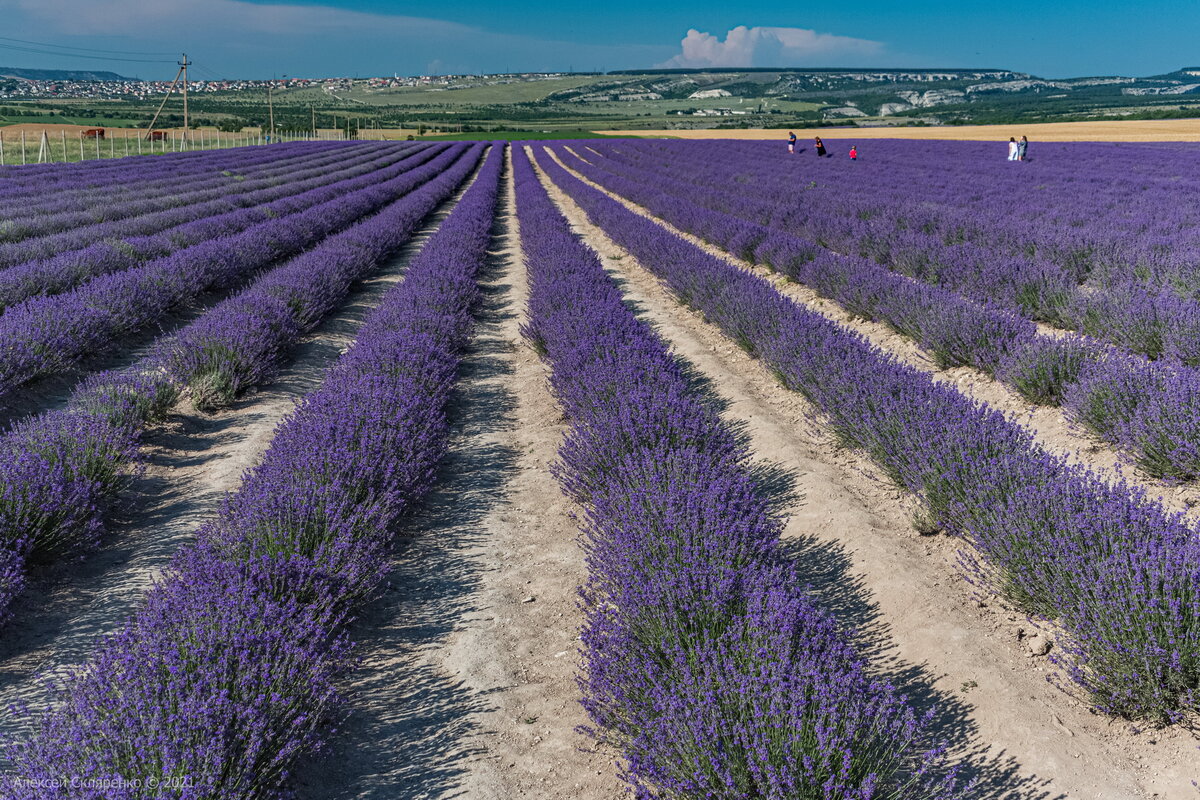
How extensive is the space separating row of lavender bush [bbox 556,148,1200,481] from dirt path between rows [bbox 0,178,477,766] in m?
4.62

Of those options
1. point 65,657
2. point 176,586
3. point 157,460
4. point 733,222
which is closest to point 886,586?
point 176,586

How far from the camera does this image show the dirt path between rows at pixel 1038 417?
3.43 meters

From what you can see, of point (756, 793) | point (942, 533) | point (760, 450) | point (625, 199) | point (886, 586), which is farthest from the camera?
point (625, 199)

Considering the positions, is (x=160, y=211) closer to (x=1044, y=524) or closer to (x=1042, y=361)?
(x=1042, y=361)

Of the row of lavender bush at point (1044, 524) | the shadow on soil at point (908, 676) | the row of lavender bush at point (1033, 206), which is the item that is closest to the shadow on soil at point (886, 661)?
the shadow on soil at point (908, 676)

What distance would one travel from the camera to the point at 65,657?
8.09 ft

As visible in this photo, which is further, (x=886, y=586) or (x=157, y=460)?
(x=157, y=460)

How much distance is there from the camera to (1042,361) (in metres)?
4.67

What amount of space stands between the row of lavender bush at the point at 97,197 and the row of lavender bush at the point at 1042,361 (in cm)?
1012

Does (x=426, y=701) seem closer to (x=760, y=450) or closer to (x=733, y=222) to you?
(x=760, y=450)

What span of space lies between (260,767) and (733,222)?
1072cm

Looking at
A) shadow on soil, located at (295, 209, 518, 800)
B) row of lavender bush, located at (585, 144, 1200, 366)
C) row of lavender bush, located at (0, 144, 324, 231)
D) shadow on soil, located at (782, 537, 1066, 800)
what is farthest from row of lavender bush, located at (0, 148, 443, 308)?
row of lavender bush, located at (585, 144, 1200, 366)

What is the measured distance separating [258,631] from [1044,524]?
2.73 m

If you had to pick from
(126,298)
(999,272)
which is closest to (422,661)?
(126,298)
